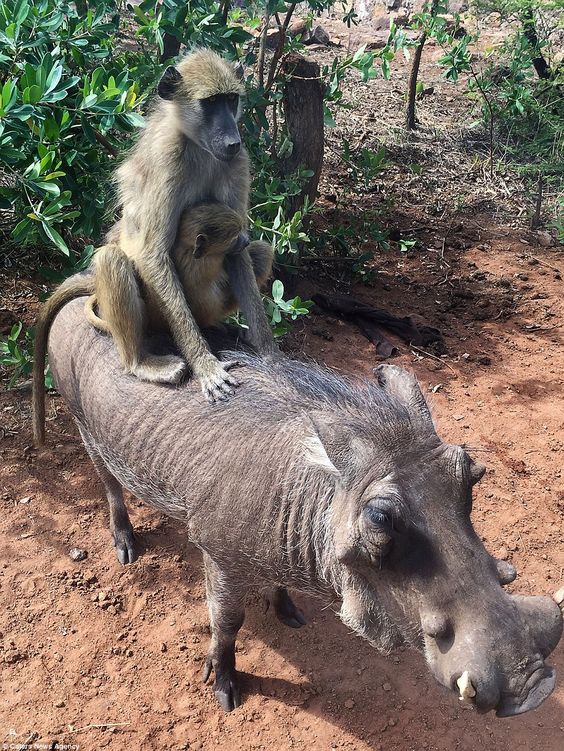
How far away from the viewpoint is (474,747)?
3.37m

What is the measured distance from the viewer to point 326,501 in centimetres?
276

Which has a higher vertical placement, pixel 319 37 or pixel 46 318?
pixel 319 37

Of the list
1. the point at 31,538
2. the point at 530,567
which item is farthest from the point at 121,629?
the point at 530,567

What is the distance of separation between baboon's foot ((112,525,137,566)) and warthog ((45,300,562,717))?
49cm

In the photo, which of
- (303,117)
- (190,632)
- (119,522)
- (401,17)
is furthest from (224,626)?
(401,17)

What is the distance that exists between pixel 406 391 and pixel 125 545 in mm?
2327

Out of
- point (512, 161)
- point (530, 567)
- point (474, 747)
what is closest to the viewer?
point (474, 747)

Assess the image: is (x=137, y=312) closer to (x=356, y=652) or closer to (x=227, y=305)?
(x=227, y=305)

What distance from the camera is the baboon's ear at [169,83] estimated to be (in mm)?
3795

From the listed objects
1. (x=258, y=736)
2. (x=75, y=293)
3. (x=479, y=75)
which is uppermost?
(x=479, y=75)

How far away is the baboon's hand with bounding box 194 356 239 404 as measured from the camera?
Answer: 10.6 ft

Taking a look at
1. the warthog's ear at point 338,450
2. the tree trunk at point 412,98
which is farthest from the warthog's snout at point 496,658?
the tree trunk at point 412,98

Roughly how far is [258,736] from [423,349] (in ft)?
12.9

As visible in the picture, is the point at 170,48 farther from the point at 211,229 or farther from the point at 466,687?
the point at 466,687
